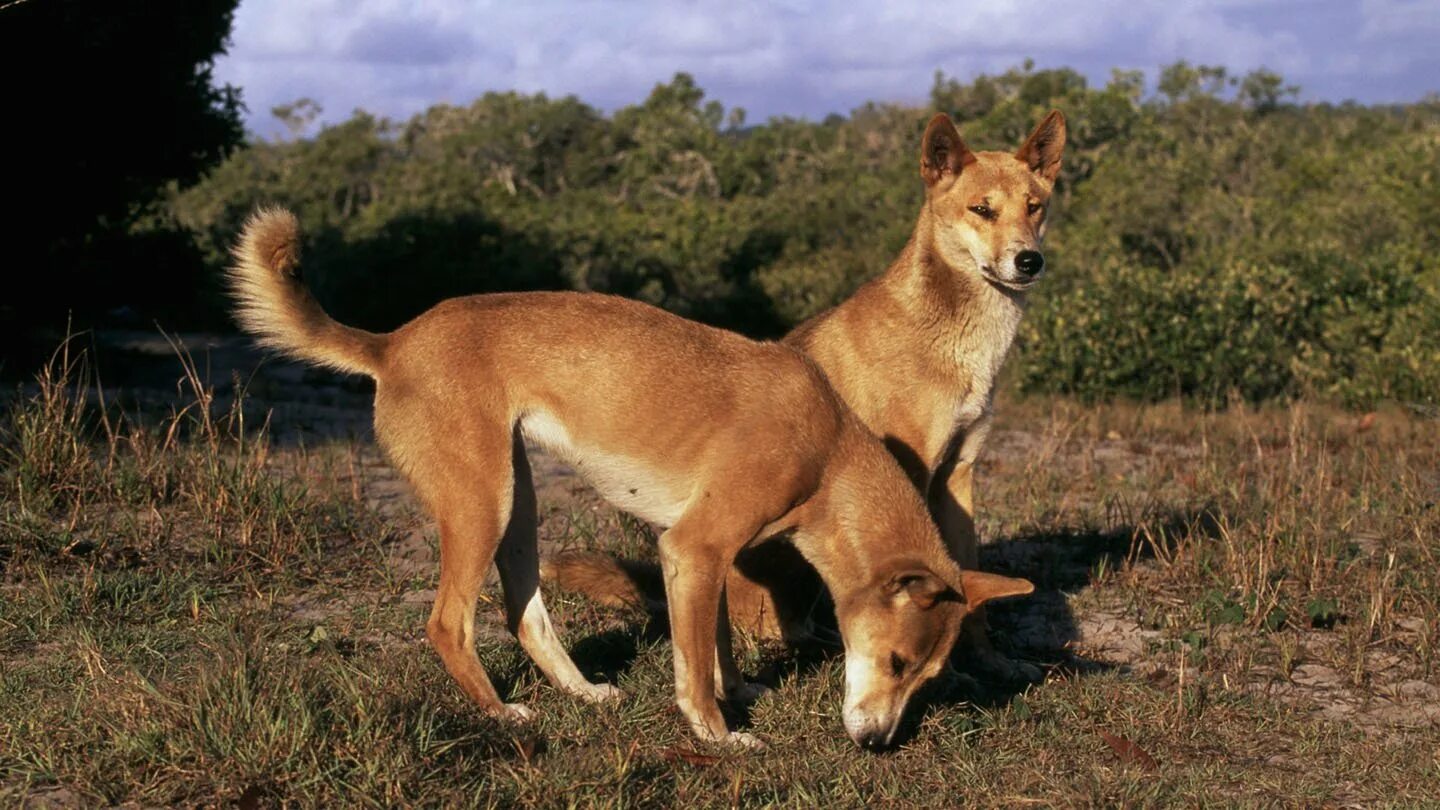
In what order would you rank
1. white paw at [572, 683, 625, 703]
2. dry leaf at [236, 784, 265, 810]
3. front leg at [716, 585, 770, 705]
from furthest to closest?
1. front leg at [716, 585, 770, 705]
2. white paw at [572, 683, 625, 703]
3. dry leaf at [236, 784, 265, 810]

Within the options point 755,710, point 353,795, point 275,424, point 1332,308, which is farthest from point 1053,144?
point 1332,308

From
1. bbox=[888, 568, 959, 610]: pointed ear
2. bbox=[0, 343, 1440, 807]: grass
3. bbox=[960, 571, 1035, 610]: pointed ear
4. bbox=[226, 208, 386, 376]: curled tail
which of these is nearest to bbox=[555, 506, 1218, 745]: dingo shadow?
bbox=[0, 343, 1440, 807]: grass

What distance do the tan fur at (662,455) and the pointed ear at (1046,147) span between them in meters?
1.90

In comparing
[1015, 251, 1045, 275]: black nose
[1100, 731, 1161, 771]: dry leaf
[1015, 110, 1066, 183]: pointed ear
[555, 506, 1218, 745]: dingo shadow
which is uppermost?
[1015, 110, 1066, 183]: pointed ear

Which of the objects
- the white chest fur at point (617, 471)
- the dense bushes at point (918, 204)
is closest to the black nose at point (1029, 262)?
the white chest fur at point (617, 471)

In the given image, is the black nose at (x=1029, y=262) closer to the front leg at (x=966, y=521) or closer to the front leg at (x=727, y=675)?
the front leg at (x=966, y=521)

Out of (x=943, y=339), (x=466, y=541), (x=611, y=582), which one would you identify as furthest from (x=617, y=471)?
(x=943, y=339)

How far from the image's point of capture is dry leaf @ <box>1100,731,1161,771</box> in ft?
17.0

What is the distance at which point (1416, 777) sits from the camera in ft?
16.6

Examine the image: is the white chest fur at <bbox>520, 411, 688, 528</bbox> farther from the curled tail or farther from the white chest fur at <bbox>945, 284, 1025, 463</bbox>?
the white chest fur at <bbox>945, 284, 1025, 463</bbox>

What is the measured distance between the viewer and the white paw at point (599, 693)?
548cm

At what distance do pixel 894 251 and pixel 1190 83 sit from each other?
12.1m

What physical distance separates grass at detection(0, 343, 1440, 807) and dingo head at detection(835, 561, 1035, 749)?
0.18 meters

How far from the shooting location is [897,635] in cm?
519
